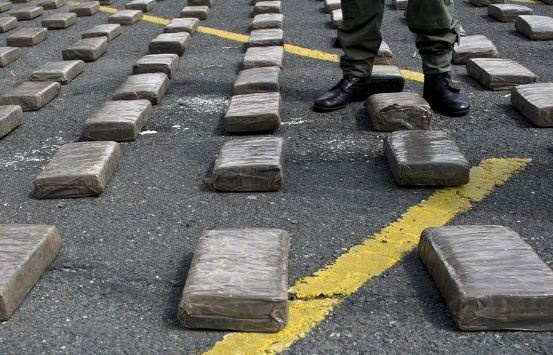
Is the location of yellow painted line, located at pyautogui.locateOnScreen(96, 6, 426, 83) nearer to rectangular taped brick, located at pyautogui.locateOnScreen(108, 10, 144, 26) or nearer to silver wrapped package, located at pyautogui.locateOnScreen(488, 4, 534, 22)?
rectangular taped brick, located at pyautogui.locateOnScreen(108, 10, 144, 26)

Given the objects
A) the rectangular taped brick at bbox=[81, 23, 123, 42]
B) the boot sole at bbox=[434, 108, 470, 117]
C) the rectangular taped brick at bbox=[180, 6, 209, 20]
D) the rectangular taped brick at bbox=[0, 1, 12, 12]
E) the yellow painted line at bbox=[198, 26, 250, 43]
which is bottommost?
the rectangular taped brick at bbox=[0, 1, 12, 12]

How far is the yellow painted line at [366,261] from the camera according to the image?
68.4 inches

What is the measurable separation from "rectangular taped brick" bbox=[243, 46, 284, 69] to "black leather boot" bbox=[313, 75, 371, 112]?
0.79 metres

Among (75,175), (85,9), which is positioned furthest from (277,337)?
(85,9)

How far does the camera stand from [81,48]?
16.4ft

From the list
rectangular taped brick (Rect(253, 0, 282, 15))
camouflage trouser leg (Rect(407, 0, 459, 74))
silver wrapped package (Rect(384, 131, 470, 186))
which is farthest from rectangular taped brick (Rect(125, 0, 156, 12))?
silver wrapped package (Rect(384, 131, 470, 186))

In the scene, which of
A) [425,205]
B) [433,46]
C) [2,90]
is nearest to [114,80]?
[2,90]

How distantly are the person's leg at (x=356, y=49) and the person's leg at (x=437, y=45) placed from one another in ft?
0.74

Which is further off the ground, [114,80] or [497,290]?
[497,290]

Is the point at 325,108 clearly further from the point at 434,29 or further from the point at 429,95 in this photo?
the point at 434,29

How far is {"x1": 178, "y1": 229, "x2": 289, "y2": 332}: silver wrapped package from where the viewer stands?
68.4 inches

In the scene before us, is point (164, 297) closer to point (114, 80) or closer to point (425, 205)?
point (425, 205)

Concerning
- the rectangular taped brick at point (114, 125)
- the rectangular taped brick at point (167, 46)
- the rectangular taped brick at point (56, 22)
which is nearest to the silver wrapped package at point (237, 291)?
the rectangular taped brick at point (114, 125)

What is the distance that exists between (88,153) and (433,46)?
1800 mm
